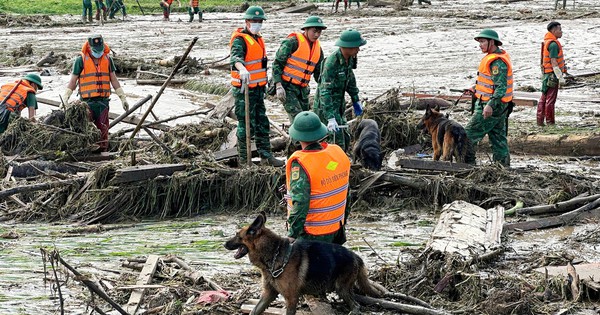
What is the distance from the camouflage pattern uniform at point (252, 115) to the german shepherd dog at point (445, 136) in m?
2.21

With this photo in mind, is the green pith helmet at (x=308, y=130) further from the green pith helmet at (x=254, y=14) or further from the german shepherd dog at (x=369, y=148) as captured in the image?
the green pith helmet at (x=254, y=14)

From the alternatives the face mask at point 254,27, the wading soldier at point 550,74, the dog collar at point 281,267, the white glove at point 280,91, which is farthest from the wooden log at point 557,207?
the wading soldier at point 550,74

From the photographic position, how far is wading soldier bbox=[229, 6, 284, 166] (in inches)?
459

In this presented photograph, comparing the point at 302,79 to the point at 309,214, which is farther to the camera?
the point at 302,79

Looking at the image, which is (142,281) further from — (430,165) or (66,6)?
(66,6)

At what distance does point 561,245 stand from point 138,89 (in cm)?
1300

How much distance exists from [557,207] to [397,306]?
12.5 ft

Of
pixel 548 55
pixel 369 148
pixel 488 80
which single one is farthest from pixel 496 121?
pixel 548 55

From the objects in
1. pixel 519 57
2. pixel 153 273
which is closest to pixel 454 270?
pixel 153 273

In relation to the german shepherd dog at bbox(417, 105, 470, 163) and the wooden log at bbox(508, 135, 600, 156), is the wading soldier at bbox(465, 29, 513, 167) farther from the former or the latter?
the wooden log at bbox(508, 135, 600, 156)

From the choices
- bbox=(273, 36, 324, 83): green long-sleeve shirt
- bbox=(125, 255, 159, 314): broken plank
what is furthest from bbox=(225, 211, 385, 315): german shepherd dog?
bbox=(273, 36, 324, 83): green long-sleeve shirt

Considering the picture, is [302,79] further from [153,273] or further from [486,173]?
[153,273]

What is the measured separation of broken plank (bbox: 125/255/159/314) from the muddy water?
1.04 ft

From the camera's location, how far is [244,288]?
7.51 metres
